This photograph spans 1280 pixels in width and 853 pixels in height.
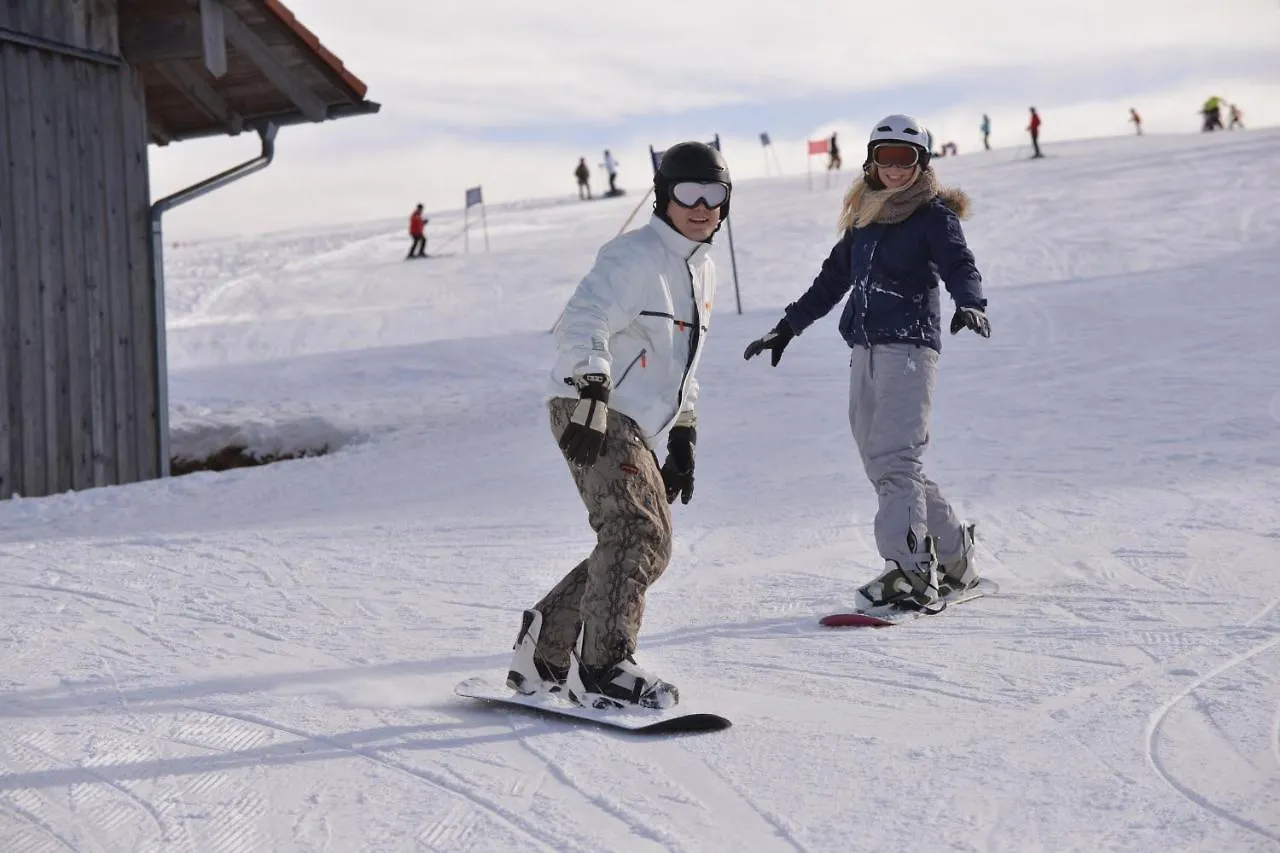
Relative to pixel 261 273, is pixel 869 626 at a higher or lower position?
lower

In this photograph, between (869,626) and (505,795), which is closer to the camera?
(505,795)

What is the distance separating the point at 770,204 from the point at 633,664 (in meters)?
25.4

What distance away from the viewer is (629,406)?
3736mm

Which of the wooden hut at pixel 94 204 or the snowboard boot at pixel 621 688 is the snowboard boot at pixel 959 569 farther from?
the wooden hut at pixel 94 204

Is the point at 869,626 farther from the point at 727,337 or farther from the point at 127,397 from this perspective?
the point at 727,337

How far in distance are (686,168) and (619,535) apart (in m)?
0.96

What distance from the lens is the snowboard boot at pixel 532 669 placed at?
391cm

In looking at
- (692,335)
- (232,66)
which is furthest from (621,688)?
(232,66)

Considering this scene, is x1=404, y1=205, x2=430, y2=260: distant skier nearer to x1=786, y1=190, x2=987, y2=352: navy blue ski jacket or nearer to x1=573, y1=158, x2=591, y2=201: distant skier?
x1=573, y1=158, x2=591, y2=201: distant skier

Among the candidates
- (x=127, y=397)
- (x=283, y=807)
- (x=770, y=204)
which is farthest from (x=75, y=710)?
(x=770, y=204)

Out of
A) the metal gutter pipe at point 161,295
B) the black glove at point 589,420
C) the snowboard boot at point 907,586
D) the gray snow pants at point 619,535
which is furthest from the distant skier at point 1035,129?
the black glove at point 589,420

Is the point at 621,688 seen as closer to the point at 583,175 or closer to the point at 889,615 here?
the point at 889,615

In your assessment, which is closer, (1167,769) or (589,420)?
(1167,769)

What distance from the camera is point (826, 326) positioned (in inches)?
577
